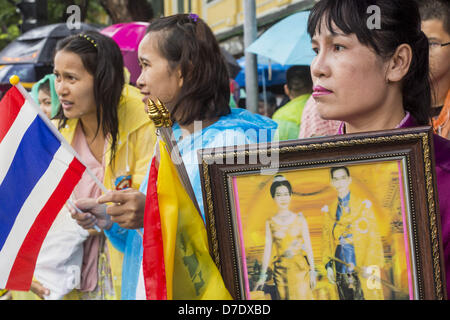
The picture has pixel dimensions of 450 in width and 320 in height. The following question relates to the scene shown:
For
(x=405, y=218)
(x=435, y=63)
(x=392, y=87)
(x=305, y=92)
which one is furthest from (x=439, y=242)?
(x=305, y=92)

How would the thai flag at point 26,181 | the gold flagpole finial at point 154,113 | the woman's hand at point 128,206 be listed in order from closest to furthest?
the gold flagpole finial at point 154,113 → the woman's hand at point 128,206 → the thai flag at point 26,181

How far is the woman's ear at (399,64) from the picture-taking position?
Result: 165 centimetres

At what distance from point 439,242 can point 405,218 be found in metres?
0.09

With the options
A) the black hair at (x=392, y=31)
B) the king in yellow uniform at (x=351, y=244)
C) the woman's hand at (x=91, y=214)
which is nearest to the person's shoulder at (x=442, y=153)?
the black hair at (x=392, y=31)

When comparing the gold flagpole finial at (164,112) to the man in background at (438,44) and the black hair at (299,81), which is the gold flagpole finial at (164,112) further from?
the black hair at (299,81)

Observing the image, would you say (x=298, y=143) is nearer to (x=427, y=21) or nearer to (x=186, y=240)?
(x=186, y=240)

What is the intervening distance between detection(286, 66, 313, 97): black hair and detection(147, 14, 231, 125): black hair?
7.51 feet

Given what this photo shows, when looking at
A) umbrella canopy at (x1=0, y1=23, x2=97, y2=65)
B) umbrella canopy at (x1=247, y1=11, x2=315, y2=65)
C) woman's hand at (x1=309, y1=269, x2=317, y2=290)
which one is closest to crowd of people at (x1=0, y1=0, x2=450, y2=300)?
woman's hand at (x1=309, y1=269, x2=317, y2=290)

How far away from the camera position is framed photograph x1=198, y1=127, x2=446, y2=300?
4.50 feet

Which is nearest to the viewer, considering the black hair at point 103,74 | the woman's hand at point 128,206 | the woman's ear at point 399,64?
the woman's ear at point 399,64

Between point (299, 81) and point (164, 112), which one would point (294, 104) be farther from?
point (164, 112)

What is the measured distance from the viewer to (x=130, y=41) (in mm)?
6312

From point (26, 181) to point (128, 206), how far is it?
2.35 ft

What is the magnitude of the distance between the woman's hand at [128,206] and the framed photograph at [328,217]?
0.41 metres
